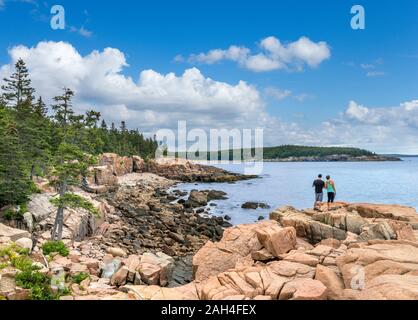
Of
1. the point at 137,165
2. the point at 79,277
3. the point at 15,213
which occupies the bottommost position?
the point at 79,277

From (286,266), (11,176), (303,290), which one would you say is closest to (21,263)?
(286,266)

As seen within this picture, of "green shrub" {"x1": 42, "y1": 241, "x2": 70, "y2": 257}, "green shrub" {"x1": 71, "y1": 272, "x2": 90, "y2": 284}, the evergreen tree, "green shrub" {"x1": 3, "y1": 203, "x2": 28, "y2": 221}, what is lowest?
"green shrub" {"x1": 71, "y1": 272, "x2": 90, "y2": 284}

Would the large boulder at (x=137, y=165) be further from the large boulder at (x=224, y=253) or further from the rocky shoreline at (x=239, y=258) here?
the large boulder at (x=224, y=253)

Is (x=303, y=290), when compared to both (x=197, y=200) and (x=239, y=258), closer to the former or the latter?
(x=239, y=258)

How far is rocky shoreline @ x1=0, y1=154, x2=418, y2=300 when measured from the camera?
10.7 meters

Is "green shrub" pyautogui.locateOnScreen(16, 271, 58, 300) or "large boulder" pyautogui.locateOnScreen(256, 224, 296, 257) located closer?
"green shrub" pyautogui.locateOnScreen(16, 271, 58, 300)

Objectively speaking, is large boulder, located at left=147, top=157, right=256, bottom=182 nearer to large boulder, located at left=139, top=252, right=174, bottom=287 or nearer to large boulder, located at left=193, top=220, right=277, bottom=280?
large boulder, located at left=139, top=252, right=174, bottom=287

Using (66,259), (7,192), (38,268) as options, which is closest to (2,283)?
(38,268)

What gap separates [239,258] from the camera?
16.2m

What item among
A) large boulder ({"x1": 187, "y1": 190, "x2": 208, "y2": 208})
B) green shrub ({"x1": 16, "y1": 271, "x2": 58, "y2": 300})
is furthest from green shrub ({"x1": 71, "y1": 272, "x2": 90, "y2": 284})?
large boulder ({"x1": 187, "y1": 190, "x2": 208, "y2": 208})

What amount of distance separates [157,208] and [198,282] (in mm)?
30145

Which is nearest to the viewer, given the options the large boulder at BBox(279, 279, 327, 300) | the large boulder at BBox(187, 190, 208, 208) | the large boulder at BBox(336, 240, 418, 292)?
the large boulder at BBox(279, 279, 327, 300)

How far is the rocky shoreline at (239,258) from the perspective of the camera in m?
10.7
